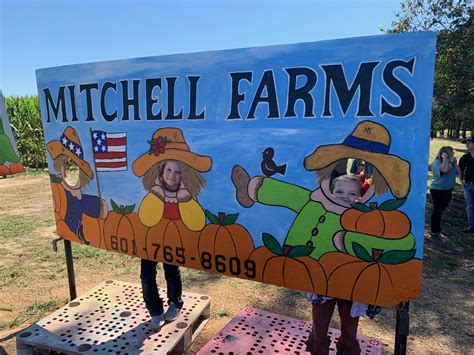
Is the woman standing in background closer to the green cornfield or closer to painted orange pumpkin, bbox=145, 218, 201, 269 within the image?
painted orange pumpkin, bbox=145, 218, 201, 269

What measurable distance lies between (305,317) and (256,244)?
1.53 m

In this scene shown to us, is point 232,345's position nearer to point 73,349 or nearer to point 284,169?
point 73,349

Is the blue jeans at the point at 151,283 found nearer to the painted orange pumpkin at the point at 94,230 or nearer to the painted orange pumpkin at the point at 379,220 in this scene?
the painted orange pumpkin at the point at 94,230

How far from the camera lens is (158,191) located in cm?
271

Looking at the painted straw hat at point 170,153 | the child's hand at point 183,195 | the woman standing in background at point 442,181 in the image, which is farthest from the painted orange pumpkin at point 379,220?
the woman standing in background at point 442,181

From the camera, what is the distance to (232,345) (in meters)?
2.82

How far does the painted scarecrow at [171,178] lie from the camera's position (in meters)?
2.53

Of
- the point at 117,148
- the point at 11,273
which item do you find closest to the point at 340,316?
the point at 117,148

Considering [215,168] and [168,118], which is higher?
[168,118]

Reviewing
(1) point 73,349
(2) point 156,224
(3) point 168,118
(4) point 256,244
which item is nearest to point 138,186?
(2) point 156,224

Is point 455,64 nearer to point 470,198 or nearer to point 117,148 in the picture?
point 470,198

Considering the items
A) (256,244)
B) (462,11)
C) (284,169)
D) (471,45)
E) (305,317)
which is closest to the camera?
(284,169)

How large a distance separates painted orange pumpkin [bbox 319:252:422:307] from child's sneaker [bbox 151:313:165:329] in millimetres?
1392

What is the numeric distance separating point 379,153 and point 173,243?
4.89 ft
